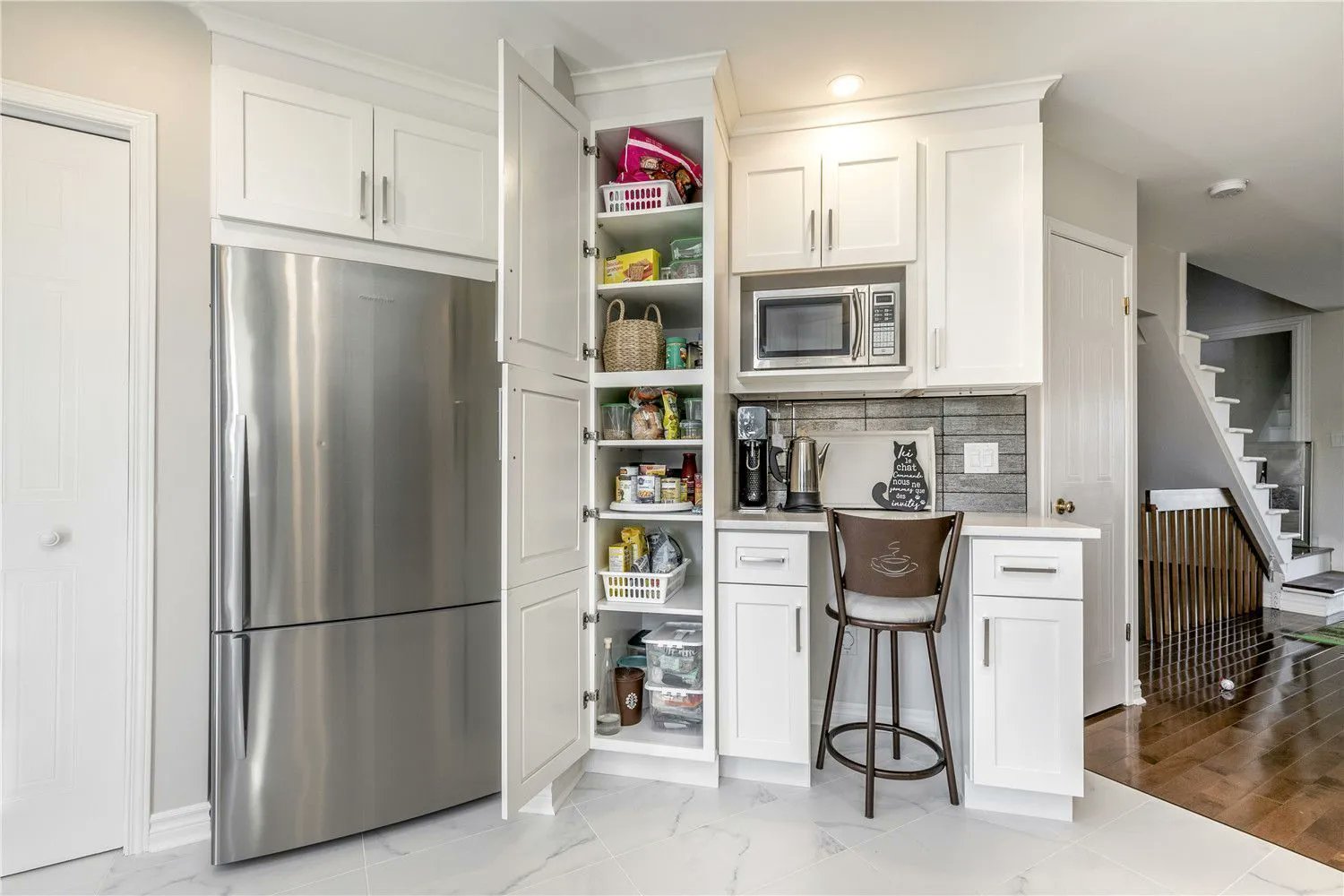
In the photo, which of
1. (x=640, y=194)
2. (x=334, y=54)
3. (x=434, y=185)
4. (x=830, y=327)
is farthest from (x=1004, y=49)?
(x=334, y=54)

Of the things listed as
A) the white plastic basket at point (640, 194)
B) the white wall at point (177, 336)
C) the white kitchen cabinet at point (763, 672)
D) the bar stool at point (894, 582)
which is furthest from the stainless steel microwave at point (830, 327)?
the white wall at point (177, 336)

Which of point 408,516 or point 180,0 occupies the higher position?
point 180,0

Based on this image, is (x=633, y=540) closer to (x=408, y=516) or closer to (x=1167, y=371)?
(x=408, y=516)

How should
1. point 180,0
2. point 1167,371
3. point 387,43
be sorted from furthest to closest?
point 1167,371 → point 387,43 → point 180,0

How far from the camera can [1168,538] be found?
378 cm

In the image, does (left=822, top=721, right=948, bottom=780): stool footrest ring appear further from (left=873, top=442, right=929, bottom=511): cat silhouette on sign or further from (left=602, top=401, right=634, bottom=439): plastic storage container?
(left=602, top=401, right=634, bottom=439): plastic storage container

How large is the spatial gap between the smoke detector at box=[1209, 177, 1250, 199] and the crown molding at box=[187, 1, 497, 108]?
345 cm

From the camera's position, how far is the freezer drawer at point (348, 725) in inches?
64.7

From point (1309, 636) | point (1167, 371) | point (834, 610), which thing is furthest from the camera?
point (1167, 371)

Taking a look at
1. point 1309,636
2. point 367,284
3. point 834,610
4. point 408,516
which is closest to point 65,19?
point 367,284

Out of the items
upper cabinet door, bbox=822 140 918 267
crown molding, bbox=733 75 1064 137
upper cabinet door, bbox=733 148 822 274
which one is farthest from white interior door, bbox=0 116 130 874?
upper cabinet door, bbox=822 140 918 267

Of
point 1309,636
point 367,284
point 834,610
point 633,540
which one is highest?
point 367,284

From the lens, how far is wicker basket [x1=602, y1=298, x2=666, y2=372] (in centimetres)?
212

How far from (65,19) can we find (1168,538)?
5705 millimetres
